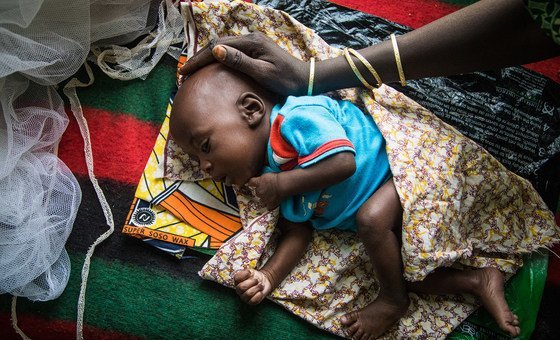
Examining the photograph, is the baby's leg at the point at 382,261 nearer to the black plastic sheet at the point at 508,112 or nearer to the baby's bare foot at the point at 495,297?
the baby's bare foot at the point at 495,297

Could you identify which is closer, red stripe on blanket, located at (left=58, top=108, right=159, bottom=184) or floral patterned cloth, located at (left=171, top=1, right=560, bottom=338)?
floral patterned cloth, located at (left=171, top=1, right=560, bottom=338)

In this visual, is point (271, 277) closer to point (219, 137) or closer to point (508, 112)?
point (219, 137)

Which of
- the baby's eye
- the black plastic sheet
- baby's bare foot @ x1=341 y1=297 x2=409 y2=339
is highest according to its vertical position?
the black plastic sheet

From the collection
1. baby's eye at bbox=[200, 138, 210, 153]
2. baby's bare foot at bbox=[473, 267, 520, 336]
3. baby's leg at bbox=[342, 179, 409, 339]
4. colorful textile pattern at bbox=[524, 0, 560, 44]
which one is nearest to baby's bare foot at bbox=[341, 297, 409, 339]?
baby's leg at bbox=[342, 179, 409, 339]

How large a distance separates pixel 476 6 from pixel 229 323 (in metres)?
0.91

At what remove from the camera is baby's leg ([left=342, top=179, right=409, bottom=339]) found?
1.18m

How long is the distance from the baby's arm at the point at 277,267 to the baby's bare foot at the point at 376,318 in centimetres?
20

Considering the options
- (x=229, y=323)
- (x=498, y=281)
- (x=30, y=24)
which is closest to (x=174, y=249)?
(x=229, y=323)

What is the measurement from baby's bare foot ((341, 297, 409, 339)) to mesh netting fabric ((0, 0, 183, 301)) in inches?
27.7

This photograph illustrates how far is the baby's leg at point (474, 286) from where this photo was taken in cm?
124

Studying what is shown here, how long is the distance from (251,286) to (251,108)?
410 millimetres

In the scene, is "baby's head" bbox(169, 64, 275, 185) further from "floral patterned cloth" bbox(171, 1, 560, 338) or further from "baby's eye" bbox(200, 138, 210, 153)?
"floral patterned cloth" bbox(171, 1, 560, 338)

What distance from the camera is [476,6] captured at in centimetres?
115

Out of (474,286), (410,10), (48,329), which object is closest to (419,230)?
(474,286)
